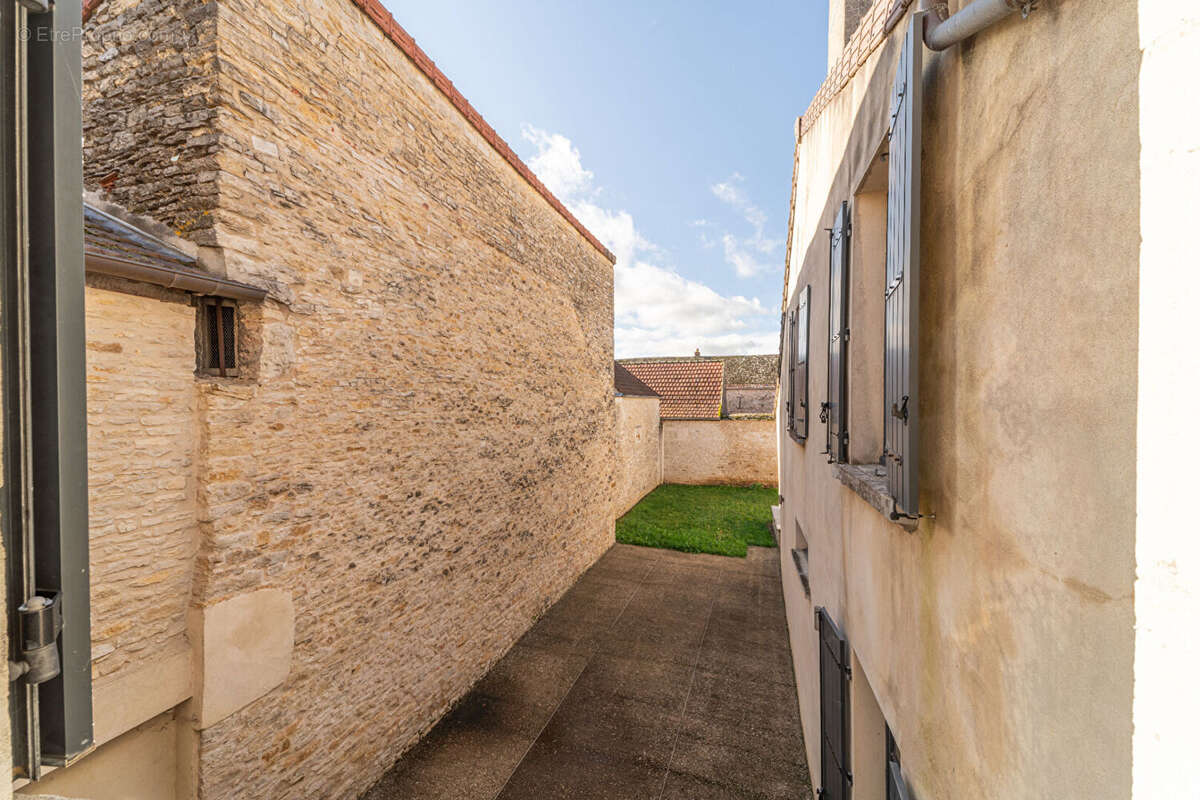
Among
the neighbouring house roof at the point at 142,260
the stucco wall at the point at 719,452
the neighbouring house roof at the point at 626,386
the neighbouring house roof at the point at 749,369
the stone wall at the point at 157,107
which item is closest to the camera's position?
the neighbouring house roof at the point at 142,260

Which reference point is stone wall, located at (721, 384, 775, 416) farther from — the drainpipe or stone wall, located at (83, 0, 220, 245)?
the drainpipe

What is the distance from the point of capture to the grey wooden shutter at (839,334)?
2922mm

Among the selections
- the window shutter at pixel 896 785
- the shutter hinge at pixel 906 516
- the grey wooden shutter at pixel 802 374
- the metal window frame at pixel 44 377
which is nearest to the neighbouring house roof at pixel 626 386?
the grey wooden shutter at pixel 802 374

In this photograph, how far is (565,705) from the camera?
17.9 ft

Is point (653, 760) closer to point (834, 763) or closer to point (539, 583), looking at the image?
point (834, 763)

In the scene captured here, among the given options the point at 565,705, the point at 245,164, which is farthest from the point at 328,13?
the point at 565,705

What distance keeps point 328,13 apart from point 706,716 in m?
7.73

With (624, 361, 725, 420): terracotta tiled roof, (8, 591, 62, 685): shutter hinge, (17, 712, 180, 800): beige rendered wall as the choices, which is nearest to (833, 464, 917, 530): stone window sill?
(8, 591, 62, 685): shutter hinge

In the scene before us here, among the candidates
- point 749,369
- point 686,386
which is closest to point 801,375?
point 686,386

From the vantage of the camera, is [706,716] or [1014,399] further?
[706,716]

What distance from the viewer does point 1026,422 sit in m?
1.21

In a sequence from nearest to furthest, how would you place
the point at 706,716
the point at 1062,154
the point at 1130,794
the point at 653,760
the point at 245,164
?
the point at 1130,794 < the point at 1062,154 < the point at 245,164 < the point at 653,760 < the point at 706,716

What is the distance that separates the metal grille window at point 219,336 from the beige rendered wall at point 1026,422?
4.23 m

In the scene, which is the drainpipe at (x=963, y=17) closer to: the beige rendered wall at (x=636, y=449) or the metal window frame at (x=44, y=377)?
the metal window frame at (x=44, y=377)
